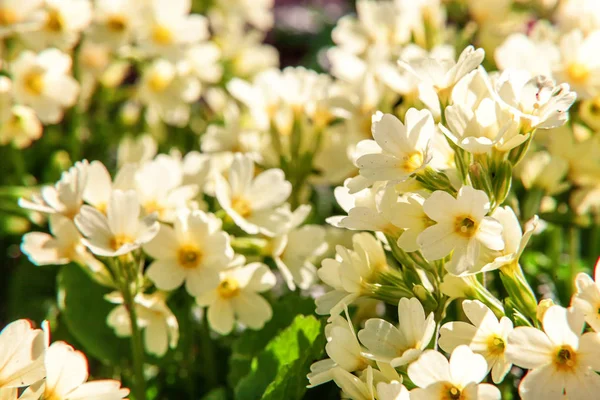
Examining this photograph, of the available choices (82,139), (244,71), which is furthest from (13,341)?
(244,71)

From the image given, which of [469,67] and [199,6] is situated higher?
[469,67]

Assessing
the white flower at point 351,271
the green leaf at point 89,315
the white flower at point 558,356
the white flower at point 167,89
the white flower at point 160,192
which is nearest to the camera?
the white flower at point 558,356

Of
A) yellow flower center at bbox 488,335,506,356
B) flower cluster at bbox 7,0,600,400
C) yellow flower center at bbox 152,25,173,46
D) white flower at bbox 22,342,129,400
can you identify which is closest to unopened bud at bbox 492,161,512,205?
flower cluster at bbox 7,0,600,400

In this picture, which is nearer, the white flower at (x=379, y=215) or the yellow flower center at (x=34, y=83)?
the white flower at (x=379, y=215)

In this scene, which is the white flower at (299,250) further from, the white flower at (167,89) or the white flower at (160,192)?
the white flower at (167,89)

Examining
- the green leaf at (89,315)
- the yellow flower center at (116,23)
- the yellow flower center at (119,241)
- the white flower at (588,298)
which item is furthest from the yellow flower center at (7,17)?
the white flower at (588,298)

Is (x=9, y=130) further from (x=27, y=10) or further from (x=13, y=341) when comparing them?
(x=13, y=341)
